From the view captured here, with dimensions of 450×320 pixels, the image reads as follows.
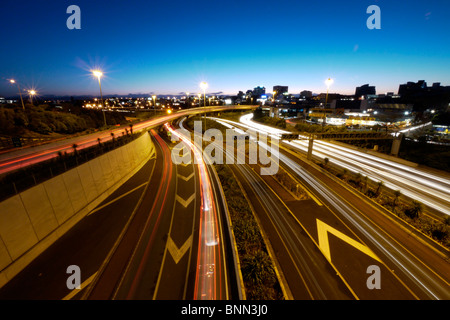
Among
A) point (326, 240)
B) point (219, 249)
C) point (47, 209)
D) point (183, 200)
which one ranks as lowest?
point (326, 240)

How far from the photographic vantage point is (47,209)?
14.0 meters

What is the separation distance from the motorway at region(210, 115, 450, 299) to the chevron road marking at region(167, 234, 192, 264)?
24.5 ft

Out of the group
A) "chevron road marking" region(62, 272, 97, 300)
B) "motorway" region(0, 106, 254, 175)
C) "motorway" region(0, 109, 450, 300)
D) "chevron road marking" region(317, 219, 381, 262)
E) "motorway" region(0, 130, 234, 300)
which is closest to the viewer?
"chevron road marking" region(62, 272, 97, 300)

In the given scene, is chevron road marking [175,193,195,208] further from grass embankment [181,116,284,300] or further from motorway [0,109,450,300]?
grass embankment [181,116,284,300]

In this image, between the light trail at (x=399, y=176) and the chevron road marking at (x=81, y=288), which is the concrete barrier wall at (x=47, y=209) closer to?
the chevron road marking at (x=81, y=288)

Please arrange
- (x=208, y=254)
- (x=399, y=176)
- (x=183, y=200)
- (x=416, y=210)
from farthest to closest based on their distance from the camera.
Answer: (x=399, y=176) < (x=183, y=200) < (x=416, y=210) < (x=208, y=254)

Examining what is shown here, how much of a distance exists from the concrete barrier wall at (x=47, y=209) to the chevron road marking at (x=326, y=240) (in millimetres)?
21649

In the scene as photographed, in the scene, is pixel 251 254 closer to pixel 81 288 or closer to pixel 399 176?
pixel 81 288

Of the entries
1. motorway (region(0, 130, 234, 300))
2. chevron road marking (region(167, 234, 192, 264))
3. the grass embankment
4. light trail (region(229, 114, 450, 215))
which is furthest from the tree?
chevron road marking (region(167, 234, 192, 264))

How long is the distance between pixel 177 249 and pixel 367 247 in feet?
51.5

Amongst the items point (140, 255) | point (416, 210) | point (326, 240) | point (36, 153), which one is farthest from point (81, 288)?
point (416, 210)

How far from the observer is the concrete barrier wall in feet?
37.1

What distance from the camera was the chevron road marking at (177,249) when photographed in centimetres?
1349

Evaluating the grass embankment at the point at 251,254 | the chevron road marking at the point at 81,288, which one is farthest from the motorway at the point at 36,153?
the grass embankment at the point at 251,254
